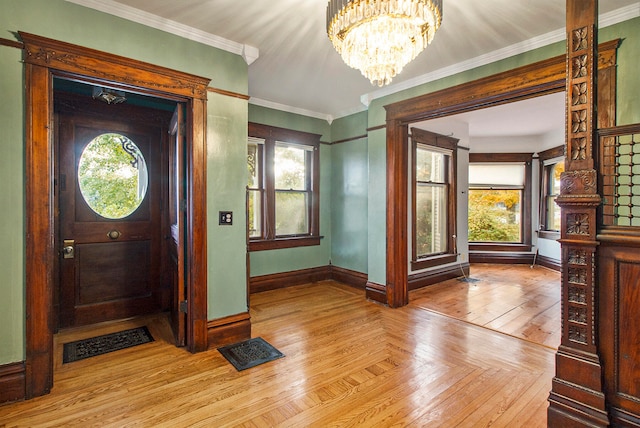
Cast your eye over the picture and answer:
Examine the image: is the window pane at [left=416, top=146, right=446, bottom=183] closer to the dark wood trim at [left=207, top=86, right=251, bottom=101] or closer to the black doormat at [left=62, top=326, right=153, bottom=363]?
the dark wood trim at [left=207, top=86, right=251, bottom=101]

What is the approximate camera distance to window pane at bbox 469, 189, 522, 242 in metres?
7.21

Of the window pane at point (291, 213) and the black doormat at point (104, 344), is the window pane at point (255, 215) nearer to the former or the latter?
the window pane at point (291, 213)

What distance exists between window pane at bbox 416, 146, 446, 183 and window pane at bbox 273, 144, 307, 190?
73.9 inches

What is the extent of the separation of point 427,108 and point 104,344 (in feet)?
13.4

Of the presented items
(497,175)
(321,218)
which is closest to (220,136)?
(321,218)

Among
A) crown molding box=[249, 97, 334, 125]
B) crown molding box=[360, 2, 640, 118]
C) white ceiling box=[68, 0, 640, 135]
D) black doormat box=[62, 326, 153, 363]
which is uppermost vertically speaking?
crown molding box=[249, 97, 334, 125]

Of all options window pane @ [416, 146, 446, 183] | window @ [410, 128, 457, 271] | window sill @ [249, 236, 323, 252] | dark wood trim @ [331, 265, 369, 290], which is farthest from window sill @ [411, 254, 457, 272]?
window sill @ [249, 236, 323, 252]

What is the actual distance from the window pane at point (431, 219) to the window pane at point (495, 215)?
7.41ft

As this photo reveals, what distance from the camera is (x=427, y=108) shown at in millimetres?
3705

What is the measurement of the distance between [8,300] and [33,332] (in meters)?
0.26

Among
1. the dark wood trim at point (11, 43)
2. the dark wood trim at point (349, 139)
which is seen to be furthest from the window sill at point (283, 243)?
the dark wood trim at point (11, 43)

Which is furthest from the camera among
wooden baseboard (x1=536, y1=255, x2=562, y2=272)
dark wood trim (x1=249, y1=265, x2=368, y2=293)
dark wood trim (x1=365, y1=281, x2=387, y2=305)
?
wooden baseboard (x1=536, y1=255, x2=562, y2=272)

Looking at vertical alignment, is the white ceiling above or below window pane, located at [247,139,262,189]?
above

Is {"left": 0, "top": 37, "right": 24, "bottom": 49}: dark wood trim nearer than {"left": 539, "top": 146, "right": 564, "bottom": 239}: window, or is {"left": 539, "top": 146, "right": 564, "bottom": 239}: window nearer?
{"left": 0, "top": 37, "right": 24, "bottom": 49}: dark wood trim
